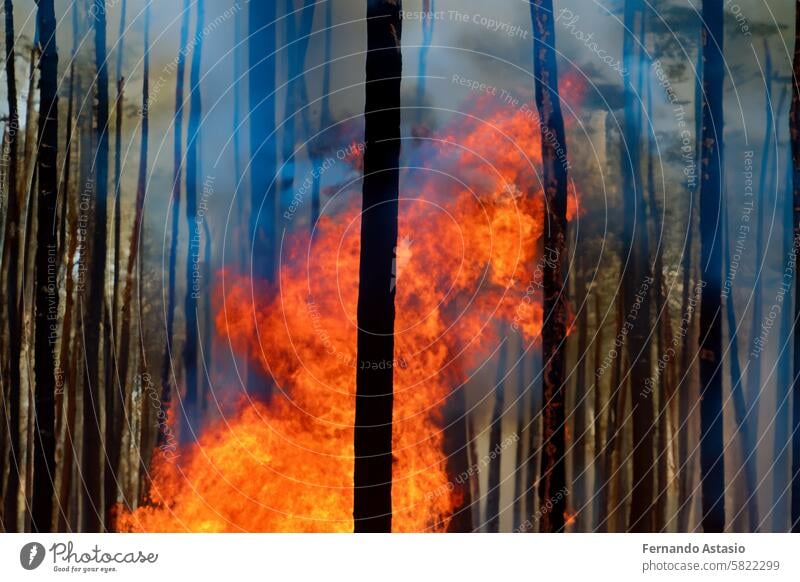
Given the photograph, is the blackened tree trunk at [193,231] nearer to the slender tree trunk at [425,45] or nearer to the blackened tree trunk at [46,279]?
the blackened tree trunk at [46,279]

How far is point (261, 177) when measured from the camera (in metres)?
1.45

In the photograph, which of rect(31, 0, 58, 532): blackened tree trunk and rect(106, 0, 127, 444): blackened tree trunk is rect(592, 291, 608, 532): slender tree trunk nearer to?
rect(106, 0, 127, 444): blackened tree trunk

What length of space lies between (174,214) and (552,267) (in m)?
0.89

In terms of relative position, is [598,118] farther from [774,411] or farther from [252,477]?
[252,477]

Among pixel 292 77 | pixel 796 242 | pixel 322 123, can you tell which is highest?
pixel 292 77

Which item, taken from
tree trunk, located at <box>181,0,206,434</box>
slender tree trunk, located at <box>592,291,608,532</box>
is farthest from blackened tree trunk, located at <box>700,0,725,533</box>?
tree trunk, located at <box>181,0,206,434</box>

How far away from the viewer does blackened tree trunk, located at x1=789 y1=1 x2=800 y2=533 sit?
1464mm

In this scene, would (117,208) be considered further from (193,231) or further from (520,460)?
(520,460)

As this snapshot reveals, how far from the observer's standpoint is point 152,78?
1459 millimetres

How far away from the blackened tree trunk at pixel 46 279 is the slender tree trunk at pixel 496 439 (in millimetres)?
1021

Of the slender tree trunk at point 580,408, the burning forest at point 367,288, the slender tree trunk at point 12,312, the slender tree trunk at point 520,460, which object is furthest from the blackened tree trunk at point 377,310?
the slender tree trunk at point 12,312


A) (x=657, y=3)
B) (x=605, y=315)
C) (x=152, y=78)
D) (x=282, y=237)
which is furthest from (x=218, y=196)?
(x=657, y=3)
